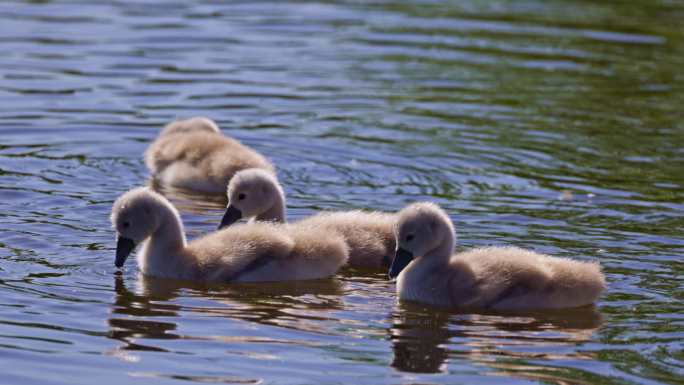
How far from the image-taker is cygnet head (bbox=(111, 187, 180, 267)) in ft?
26.3

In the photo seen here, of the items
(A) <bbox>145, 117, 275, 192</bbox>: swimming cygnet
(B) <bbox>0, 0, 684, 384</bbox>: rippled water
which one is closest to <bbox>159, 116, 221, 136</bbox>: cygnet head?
(A) <bbox>145, 117, 275, 192</bbox>: swimming cygnet

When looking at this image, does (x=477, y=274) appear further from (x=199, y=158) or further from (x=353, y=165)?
→ (x=199, y=158)

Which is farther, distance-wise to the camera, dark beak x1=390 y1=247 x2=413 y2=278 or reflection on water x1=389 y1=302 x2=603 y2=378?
dark beak x1=390 y1=247 x2=413 y2=278

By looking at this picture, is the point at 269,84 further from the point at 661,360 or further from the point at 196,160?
the point at 661,360

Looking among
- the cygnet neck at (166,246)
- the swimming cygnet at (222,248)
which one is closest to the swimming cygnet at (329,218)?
the swimming cygnet at (222,248)

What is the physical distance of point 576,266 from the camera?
7410mm

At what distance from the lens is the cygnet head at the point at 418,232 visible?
752cm

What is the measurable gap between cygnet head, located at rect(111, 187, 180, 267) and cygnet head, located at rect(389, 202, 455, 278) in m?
1.79

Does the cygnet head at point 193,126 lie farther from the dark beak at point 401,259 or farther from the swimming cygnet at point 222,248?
the dark beak at point 401,259

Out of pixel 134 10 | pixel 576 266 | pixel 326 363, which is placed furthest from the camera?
pixel 134 10

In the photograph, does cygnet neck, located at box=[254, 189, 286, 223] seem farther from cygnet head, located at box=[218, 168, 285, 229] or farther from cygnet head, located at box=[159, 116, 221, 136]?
cygnet head, located at box=[159, 116, 221, 136]

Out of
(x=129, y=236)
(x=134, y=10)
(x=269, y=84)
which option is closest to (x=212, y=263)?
(x=129, y=236)

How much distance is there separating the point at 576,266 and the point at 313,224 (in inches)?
81.6

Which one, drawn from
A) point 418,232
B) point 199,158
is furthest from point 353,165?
point 418,232
